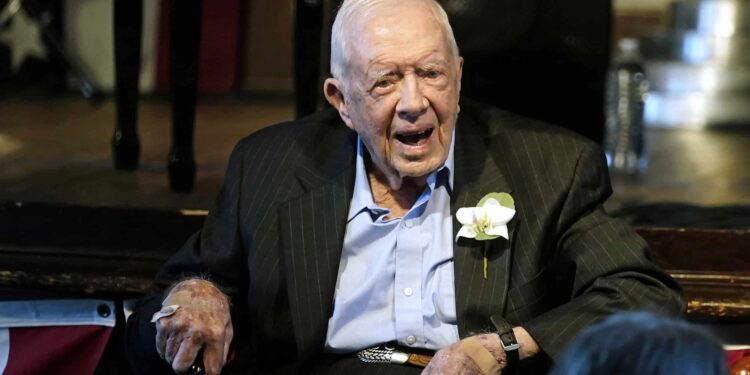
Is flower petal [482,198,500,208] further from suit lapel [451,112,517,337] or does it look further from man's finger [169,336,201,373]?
man's finger [169,336,201,373]

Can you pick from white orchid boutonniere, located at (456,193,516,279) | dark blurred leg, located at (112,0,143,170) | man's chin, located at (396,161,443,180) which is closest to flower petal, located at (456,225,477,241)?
white orchid boutonniere, located at (456,193,516,279)

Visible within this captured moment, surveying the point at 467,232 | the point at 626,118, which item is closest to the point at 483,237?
the point at 467,232

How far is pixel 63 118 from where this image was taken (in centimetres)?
503

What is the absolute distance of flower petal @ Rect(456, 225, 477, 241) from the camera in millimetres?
2047

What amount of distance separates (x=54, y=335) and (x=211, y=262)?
2.03 ft

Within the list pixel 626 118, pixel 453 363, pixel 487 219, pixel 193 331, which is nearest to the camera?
pixel 453 363

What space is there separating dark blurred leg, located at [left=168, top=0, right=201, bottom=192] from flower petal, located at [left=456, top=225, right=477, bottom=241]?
134cm

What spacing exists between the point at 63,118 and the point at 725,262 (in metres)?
3.10

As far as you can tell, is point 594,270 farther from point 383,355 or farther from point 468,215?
point 383,355

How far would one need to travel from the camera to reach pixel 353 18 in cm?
206

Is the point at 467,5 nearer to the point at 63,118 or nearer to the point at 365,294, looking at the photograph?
the point at 365,294

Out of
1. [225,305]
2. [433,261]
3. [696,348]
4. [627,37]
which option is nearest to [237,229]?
[225,305]

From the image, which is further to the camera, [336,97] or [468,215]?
[336,97]

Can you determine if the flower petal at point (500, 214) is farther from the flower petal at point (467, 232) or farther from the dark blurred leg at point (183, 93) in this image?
the dark blurred leg at point (183, 93)
